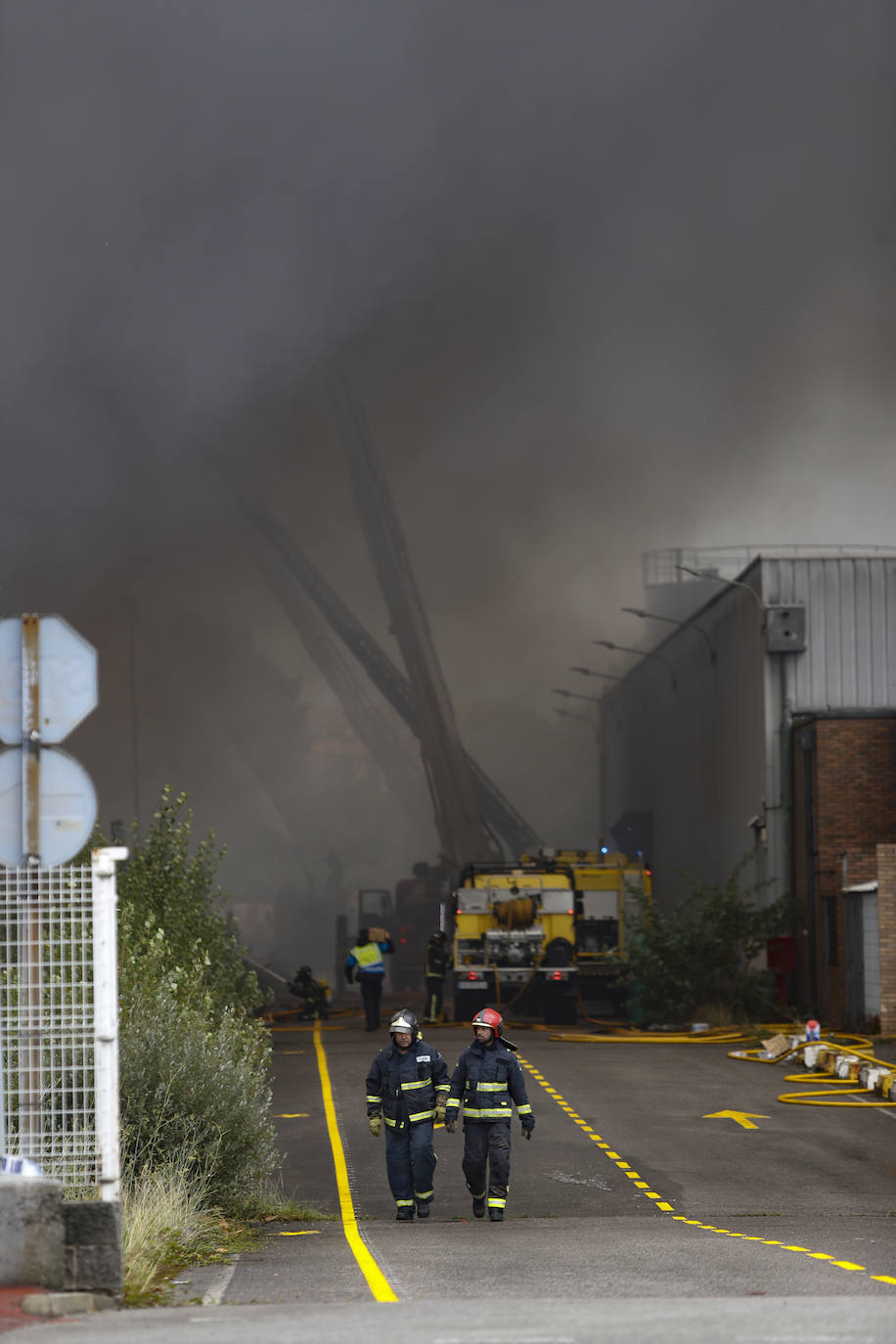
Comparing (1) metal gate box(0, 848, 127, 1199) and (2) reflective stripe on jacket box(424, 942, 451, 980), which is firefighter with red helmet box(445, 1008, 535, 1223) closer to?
(1) metal gate box(0, 848, 127, 1199)

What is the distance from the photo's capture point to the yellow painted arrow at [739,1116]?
16.8 meters

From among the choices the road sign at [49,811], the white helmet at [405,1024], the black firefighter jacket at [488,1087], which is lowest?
the black firefighter jacket at [488,1087]

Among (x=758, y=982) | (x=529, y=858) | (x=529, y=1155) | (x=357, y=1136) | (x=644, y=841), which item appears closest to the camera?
(x=529, y=1155)

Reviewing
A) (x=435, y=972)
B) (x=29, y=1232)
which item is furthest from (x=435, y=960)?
(x=29, y=1232)

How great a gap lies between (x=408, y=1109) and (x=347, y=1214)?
3.98ft

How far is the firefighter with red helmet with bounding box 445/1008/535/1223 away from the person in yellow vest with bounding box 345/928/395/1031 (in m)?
13.8

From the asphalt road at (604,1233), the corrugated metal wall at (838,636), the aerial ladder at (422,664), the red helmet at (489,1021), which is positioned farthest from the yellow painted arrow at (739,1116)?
the aerial ladder at (422,664)

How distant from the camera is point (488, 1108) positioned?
11.4 metres

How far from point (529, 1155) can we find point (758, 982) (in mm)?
14584

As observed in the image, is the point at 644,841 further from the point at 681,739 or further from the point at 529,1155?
the point at 529,1155

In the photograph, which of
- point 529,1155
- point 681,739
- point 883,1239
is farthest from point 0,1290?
point 681,739

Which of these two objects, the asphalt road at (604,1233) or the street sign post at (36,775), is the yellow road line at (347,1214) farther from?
the street sign post at (36,775)

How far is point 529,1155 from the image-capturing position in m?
14.7

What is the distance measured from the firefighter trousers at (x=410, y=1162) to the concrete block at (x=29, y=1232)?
4.48m
